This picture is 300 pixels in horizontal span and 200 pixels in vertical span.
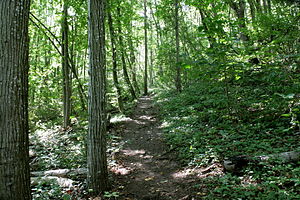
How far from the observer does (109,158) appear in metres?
6.75

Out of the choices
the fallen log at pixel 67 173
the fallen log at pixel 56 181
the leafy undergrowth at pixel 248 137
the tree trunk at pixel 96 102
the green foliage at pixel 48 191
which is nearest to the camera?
the leafy undergrowth at pixel 248 137

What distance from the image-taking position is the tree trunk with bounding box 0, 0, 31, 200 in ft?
9.16

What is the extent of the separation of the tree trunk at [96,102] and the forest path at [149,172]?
70cm

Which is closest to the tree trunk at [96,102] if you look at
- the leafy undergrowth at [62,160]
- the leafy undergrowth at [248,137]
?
the leafy undergrowth at [62,160]

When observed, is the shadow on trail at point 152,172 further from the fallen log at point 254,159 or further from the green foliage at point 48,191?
the green foliage at point 48,191

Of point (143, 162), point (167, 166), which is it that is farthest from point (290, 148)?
point (143, 162)

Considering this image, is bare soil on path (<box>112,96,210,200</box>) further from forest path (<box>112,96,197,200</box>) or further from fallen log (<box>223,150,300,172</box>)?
fallen log (<box>223,150,300,172</box>)

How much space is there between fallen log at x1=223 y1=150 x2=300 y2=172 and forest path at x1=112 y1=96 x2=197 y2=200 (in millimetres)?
868

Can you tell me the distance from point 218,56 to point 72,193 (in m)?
5.54

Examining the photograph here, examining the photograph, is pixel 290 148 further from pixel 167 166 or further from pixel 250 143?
pixel 167 166

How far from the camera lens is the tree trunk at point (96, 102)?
15.0 ft

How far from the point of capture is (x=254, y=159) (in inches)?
169

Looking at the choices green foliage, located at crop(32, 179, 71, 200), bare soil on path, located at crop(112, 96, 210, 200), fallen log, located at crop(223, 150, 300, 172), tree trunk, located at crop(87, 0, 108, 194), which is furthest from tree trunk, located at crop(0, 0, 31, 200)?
fallen log, located at crop(223, 150, 300, 172)

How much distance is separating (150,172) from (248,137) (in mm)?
2971
